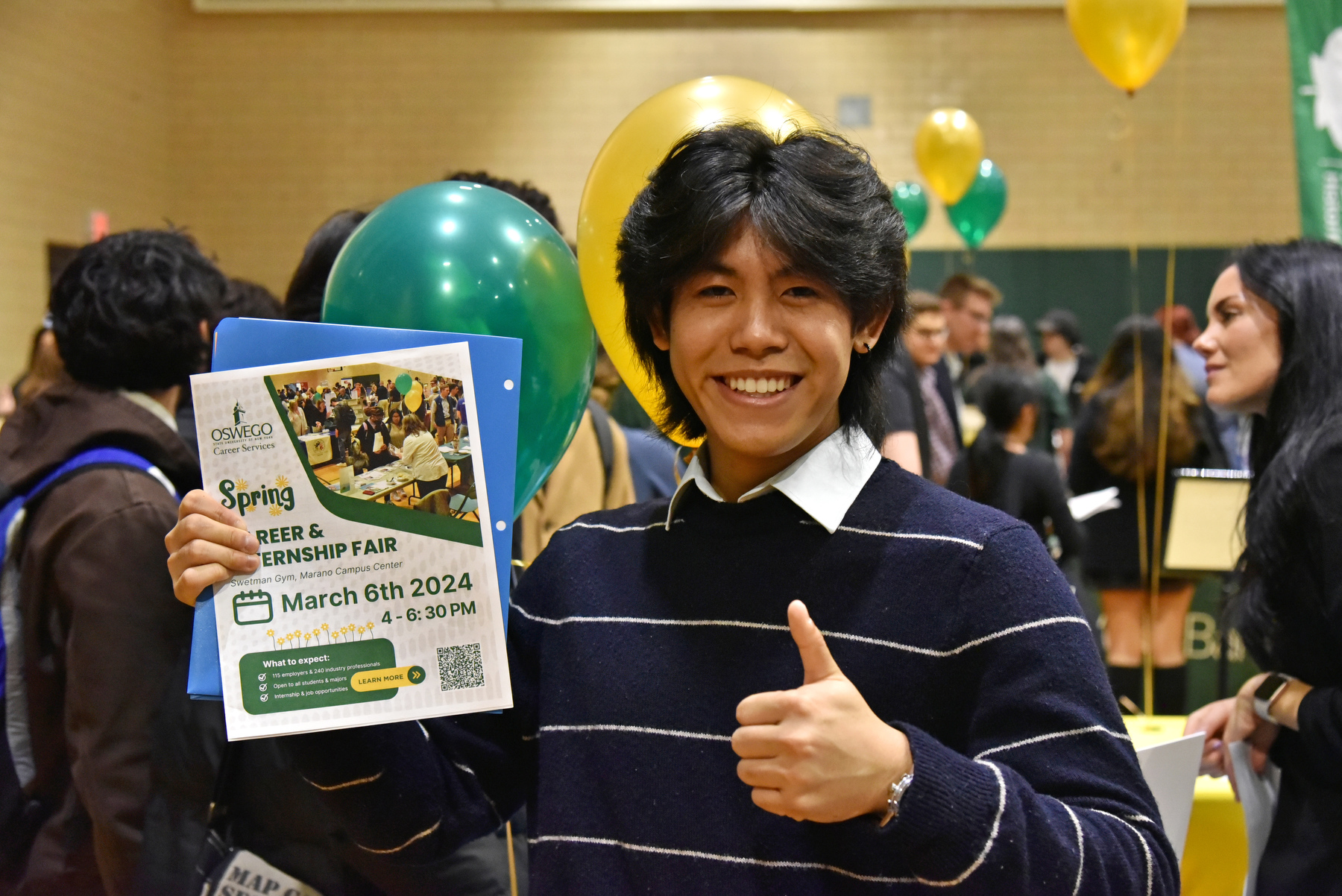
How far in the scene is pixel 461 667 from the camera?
1116 mm

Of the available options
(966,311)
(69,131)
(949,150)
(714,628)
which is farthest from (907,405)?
(69,131)

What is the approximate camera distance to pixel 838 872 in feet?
3.47

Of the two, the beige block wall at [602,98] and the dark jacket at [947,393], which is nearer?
the dark jacket at [947,393]

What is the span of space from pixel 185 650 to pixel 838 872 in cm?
109

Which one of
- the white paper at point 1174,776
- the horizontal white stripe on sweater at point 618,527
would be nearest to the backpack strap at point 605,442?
the horizontal white stripe on sweater at point 618,527

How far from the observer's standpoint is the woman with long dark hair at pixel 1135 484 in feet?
14.0

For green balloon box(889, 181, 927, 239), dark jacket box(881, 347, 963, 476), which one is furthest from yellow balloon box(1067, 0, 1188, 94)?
green balloon box(889, 181, 927, 239)

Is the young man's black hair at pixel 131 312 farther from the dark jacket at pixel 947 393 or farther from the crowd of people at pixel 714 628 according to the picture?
the dark jacket at pixel 947 393

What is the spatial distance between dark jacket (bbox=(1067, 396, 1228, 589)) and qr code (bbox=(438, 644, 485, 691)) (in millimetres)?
3745

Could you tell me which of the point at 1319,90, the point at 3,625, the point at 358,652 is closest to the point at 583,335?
the point at 358,652

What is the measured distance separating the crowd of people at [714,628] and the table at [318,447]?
0.01 meters

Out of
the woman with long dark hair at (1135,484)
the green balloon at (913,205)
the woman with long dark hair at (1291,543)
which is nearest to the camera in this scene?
the woman with long dark hair at (1291,543)

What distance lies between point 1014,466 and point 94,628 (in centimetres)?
316

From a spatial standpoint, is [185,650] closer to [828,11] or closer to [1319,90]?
[1319,90]
